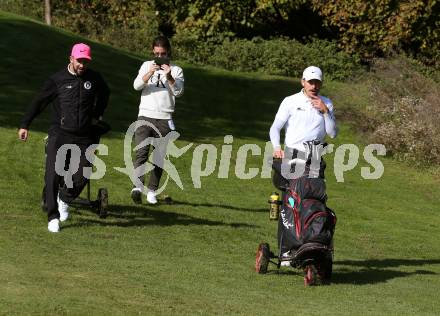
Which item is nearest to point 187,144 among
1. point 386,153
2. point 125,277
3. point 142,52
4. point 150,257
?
point 386,153

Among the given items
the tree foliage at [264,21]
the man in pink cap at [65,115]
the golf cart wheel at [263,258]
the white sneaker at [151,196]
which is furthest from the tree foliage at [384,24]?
the golf cart wheel at [263,258]

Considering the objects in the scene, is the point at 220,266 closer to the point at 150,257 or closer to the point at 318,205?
the point at 150,257

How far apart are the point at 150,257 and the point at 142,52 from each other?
33053 millimetres

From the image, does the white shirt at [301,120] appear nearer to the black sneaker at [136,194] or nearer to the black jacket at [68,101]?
the black jacket at [68,101]

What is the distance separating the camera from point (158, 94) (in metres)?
17.3

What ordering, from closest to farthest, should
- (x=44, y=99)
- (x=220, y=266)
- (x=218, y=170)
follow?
(x=220, y=266), (x=44, y=99), (x=218, y=170)

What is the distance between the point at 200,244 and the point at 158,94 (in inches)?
130

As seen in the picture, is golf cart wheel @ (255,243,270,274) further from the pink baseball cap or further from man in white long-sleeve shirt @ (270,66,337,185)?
the pink baseball cap

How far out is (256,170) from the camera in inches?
951

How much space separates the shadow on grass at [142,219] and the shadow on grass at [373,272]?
2748mm

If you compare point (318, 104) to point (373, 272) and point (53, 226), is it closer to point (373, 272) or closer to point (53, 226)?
point (373, 272)

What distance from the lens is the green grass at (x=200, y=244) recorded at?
10.6 m

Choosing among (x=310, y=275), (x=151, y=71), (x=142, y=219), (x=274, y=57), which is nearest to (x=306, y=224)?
(x=310, y=275)

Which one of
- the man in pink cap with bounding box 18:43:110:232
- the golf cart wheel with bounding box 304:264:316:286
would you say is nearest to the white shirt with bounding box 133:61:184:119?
the man in pink cap with bounding box 18:43:110:232
